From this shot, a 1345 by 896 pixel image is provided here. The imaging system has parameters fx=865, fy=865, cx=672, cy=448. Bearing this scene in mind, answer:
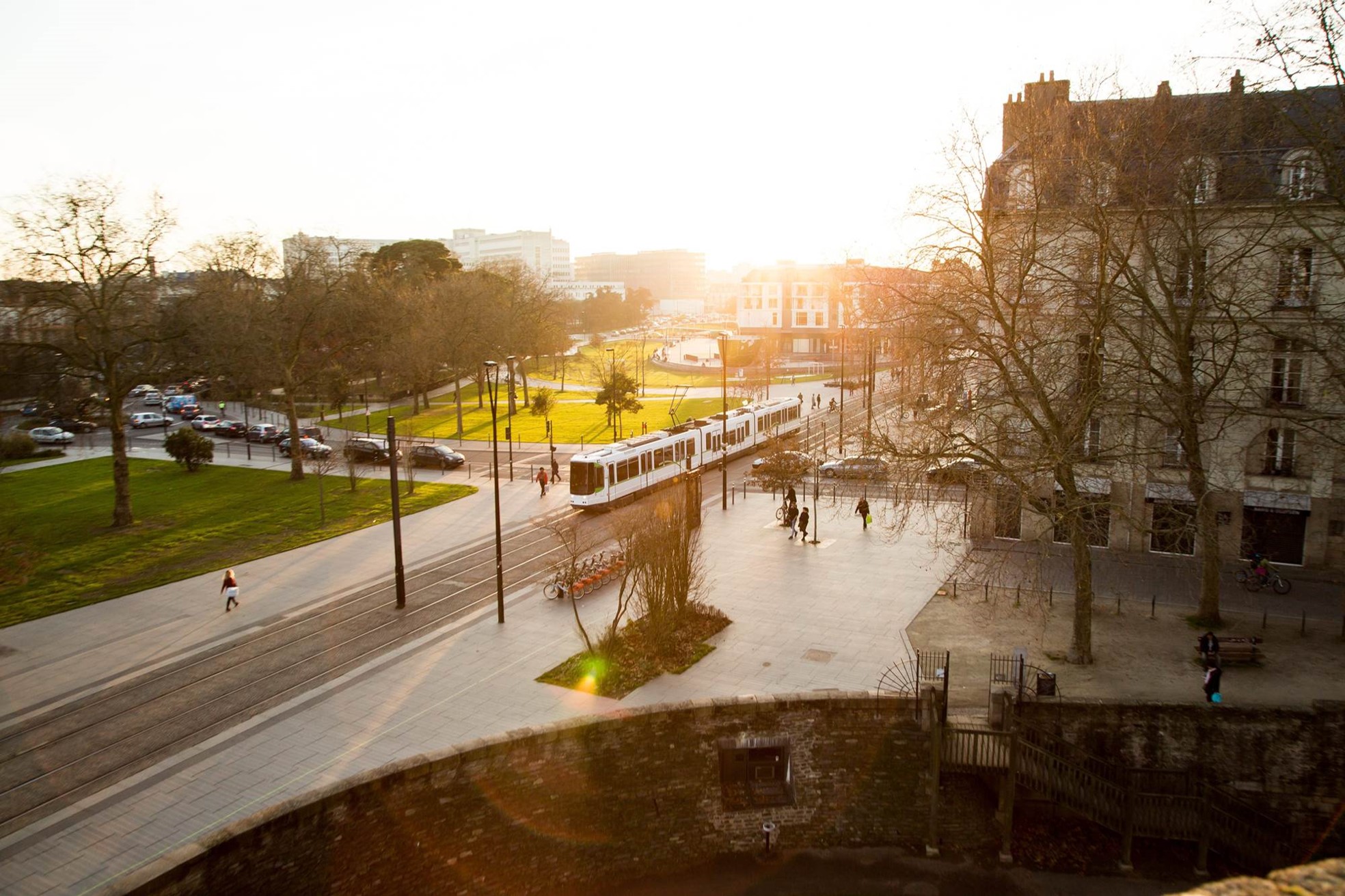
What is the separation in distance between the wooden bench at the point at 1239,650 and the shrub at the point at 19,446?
1852 inches

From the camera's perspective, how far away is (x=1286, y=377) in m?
22.9

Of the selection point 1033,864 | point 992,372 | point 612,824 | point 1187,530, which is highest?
point 992,372

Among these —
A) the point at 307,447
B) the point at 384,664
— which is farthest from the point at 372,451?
the point at 384,664

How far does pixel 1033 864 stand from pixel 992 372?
10.3 metres

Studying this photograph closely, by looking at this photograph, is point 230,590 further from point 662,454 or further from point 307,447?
point 307,447

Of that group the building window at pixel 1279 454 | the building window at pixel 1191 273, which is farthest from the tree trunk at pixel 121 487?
the building window at pixel 1279 454

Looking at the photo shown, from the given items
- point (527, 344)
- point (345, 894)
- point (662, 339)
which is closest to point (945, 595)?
point (345, 894)

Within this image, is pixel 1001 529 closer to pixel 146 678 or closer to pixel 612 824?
pixel 612 824

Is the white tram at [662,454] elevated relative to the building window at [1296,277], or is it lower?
lower

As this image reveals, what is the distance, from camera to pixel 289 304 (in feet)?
143

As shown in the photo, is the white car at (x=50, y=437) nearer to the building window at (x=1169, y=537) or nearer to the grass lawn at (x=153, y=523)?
the grass lawn at (x=153, y=523)

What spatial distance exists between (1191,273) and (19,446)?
52338 millimetres

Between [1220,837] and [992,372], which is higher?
[992,372]

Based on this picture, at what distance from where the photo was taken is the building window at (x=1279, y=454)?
23375 millimetres
